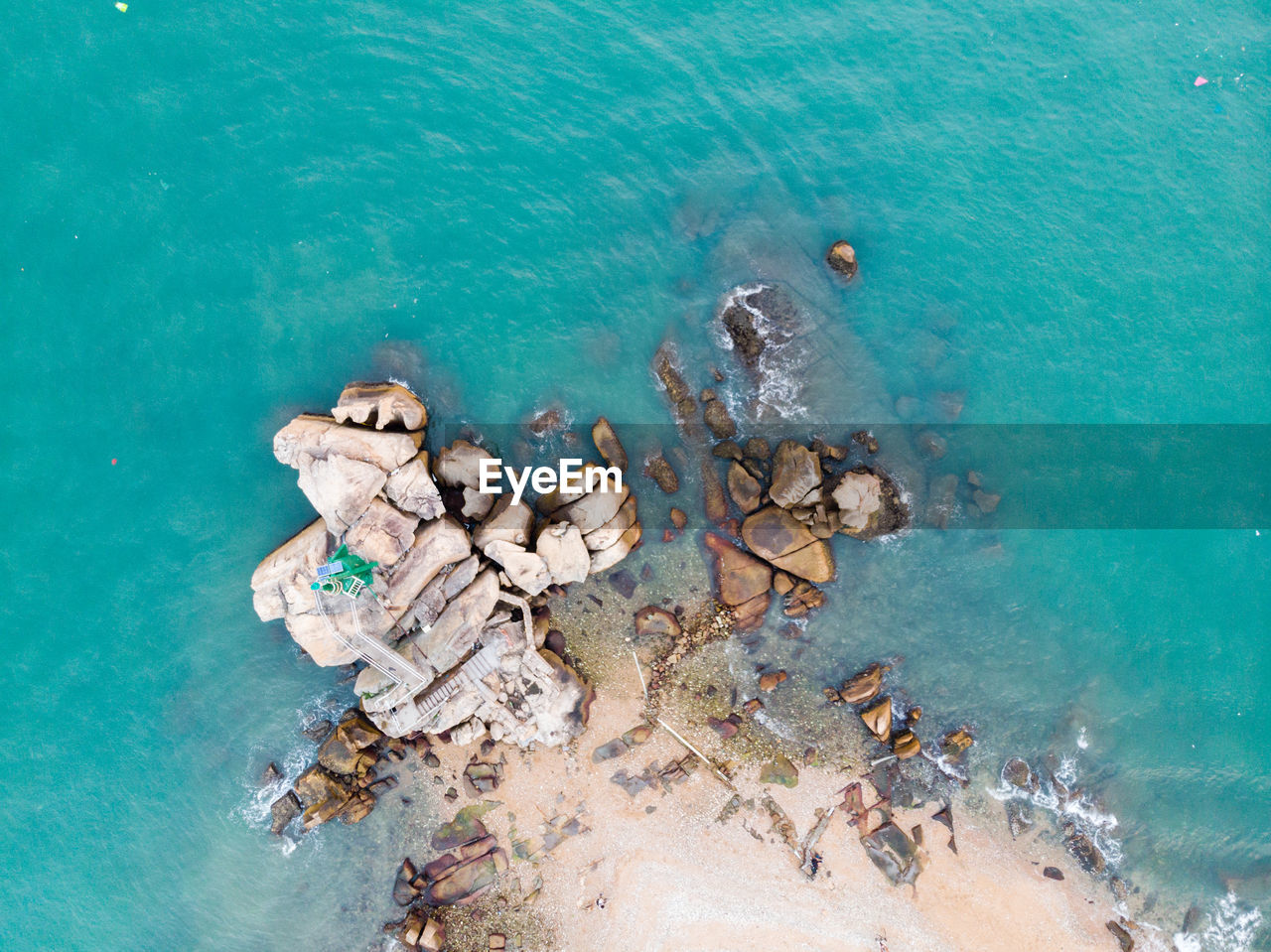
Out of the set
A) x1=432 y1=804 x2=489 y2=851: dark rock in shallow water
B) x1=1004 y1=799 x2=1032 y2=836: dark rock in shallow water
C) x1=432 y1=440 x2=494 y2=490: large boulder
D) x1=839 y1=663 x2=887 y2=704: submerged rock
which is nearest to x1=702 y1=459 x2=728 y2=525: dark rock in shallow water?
x1=839 y1=663 x2=887 y2=704: submerged rock

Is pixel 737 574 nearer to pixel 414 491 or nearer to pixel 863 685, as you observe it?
pixel 863 685

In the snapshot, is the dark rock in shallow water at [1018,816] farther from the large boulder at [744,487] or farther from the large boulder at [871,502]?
the large boulder at [744,487]

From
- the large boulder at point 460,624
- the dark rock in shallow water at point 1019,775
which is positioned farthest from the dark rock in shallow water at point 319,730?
the dark rock in shallow water at point 1019,775

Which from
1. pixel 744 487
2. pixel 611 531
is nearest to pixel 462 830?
pixel 611 531

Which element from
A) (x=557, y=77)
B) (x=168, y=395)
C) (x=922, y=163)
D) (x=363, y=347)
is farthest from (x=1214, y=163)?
(x=168, y=395)

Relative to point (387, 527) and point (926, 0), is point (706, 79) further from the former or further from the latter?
point (387, 527)
